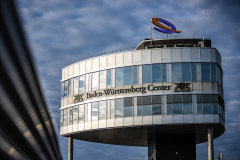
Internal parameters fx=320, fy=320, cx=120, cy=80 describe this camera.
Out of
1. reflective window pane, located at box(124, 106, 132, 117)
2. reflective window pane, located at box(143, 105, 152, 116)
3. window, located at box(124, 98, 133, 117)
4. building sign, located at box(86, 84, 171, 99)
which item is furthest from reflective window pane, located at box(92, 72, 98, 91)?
reflective window pane, located at box(143, 105, 152, 116)

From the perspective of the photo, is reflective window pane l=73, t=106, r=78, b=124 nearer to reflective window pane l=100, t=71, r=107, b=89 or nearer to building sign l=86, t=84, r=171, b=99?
building sign l=86, t=84, r=171, b=99

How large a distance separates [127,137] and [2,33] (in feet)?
176

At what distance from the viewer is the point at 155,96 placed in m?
42.8

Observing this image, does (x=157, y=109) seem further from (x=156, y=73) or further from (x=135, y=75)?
(x=135, y=75)

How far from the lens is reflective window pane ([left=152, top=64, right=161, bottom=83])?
43178 mm

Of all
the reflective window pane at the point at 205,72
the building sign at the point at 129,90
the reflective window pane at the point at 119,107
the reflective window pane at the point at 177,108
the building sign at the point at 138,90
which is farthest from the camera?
the reflective window pane at the point at 119,107

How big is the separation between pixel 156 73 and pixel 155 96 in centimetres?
317

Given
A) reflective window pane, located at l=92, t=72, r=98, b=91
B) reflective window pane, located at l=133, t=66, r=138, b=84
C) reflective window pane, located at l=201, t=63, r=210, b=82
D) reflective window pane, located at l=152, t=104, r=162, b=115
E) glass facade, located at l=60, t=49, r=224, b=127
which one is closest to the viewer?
glass facade, located at l=60, t=49, r=224, b=127

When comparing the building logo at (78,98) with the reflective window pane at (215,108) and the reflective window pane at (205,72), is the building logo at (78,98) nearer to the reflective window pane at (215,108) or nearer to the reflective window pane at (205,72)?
the reflective window pane at (205,72)

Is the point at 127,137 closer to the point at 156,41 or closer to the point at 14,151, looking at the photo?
the point at 156,41

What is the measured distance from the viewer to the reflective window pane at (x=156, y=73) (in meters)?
43.2

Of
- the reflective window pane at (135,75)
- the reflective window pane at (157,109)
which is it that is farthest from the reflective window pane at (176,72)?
the reflective window pane at (135,75)

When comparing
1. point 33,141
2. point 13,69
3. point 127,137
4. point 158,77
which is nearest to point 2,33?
point 13,69

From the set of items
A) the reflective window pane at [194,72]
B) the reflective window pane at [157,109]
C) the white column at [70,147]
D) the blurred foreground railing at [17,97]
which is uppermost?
the reflective window pane at [194,72]
